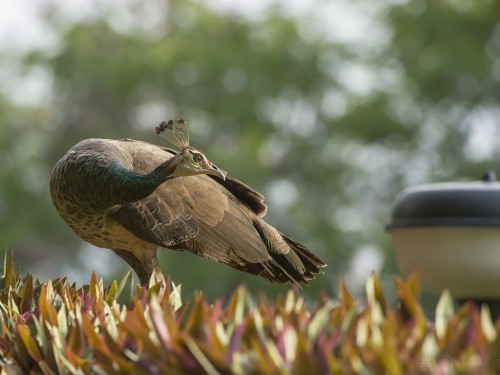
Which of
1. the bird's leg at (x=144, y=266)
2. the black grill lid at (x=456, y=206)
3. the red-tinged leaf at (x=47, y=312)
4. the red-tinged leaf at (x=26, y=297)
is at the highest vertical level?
the black grill lid at (x=456, y=206)

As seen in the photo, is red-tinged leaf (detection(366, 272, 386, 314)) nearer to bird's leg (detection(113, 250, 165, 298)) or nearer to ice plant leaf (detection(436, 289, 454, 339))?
ice plant leaf (detection(436, 289, 454, 339))

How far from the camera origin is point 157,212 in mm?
4859

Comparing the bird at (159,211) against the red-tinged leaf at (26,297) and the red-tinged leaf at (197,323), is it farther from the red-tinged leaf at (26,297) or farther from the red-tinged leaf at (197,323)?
the red-tinged leaf at (197,323)

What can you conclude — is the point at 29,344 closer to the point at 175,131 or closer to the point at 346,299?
the point at 346,299

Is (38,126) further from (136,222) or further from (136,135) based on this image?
(136,222)

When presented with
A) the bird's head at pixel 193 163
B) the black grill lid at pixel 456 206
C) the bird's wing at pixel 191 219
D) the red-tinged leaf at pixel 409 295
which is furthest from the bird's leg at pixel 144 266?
the red-tinged leaf at pixel 409 295

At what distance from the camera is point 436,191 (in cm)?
593

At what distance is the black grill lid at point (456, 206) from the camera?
227 inches

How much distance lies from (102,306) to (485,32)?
19.1m

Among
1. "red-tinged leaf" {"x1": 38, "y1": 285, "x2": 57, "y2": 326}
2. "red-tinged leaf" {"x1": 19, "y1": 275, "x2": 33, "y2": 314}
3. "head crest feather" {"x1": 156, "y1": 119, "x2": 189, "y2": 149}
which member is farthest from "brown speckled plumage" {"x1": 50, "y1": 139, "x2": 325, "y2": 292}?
"red-tinged leaf" {"x1": 38, "y1": 285, "x2": 57, "y2": 326}

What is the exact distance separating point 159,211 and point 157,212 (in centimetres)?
2

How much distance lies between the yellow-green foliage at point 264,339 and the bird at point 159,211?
1.46 meters

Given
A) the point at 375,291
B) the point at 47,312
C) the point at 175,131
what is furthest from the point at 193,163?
the point at 375,291

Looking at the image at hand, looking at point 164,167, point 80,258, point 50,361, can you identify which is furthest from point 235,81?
point 50,361
